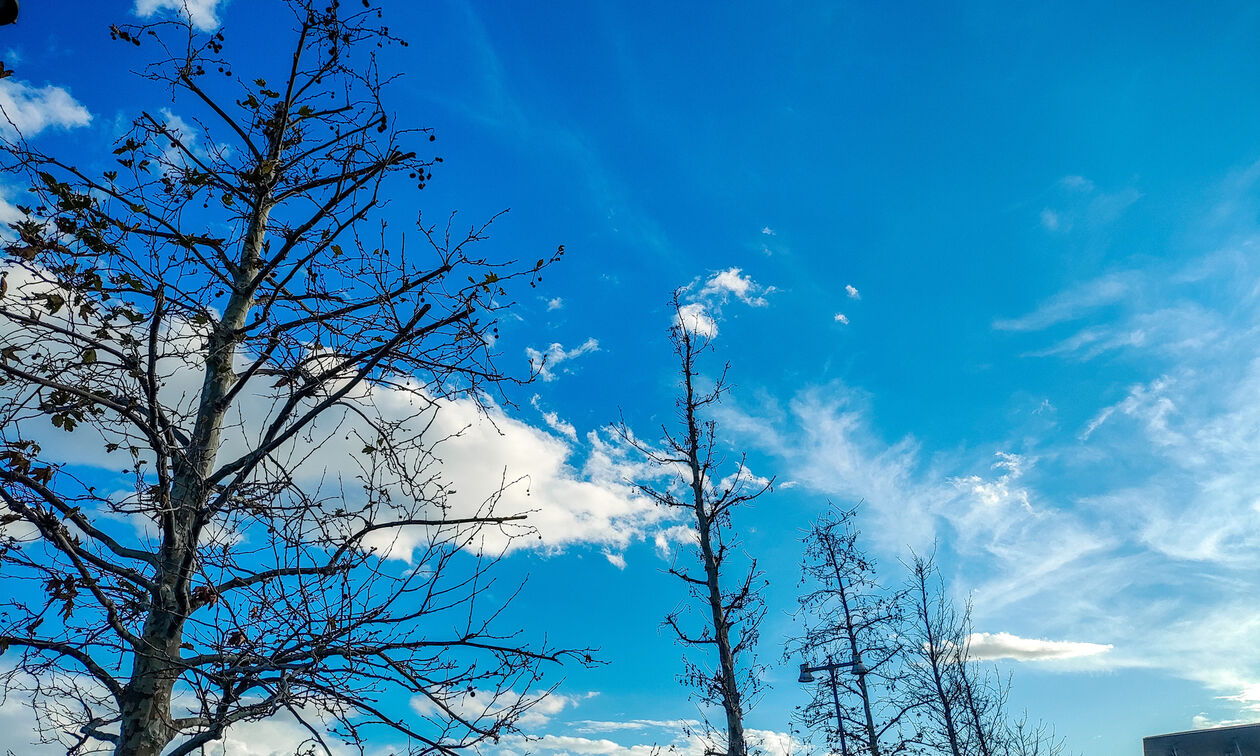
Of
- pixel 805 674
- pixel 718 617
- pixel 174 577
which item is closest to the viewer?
pixel 174 577

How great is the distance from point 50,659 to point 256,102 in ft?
11.4

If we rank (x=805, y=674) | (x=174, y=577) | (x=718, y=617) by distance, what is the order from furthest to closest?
1. (x=805, y=674)
2. (x=718, y=617)
3. (x=174, y=577)

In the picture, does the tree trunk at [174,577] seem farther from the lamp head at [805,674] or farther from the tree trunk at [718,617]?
the lamp head at [805,674]

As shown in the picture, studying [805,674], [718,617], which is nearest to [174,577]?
[718,617]

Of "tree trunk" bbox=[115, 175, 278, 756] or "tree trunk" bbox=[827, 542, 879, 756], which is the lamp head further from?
"tree trunk" bbox=[115, 175, 278, 756]

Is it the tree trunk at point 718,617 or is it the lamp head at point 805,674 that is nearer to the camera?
the tree trunk at point 718,617

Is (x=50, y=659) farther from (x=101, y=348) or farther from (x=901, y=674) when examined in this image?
(x=901, y=674)

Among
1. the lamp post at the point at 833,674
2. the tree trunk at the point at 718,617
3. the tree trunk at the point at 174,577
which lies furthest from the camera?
the lamp post at the point at 833,674

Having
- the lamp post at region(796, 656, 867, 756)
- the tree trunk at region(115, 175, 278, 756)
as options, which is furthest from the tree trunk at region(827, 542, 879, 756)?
the tree trunk at region(115, 175, 278, 756)

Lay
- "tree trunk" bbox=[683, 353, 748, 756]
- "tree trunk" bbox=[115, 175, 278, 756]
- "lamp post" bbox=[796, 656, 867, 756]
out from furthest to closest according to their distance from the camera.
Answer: "lamp post" bbox=[796, 656, 867, 756], "tree trunk" bbox=[683, 353, 748, 756], "tree trunk" bbox=[115, 175, 278, 756]

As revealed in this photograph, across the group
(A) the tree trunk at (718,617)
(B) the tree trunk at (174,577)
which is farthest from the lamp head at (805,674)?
(B) the tree trunk at (174,577)

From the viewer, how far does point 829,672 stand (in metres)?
17.1

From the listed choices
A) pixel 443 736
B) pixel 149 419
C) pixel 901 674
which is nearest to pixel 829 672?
pixel 901 674

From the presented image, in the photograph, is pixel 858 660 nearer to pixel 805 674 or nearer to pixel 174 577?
pixel 805 674
